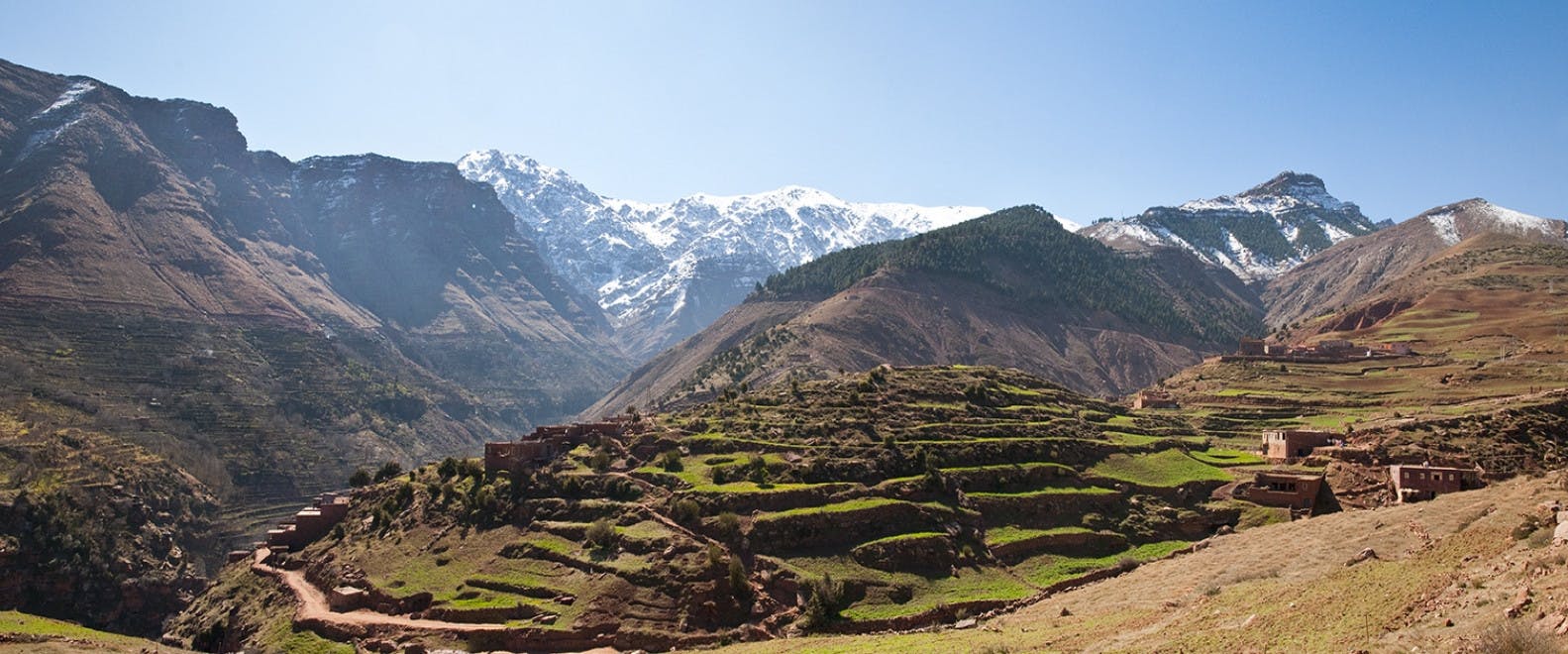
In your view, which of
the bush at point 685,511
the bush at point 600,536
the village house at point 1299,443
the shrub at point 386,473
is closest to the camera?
the bush at point 600,536

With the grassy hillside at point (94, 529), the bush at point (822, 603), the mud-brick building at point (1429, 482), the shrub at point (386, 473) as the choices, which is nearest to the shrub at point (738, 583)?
the bush at point (822, 603)

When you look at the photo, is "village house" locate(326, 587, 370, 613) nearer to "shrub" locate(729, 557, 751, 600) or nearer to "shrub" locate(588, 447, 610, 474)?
"shrub" locate(588, 447, 610, 474)

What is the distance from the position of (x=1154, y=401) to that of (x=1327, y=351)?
28.8m

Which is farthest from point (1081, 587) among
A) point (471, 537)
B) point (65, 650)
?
point (65, 650)

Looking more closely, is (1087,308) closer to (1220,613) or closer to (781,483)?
(781,483)

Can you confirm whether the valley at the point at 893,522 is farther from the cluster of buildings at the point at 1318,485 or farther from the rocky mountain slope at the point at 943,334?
the rocky mountain slope at the point at 943,334

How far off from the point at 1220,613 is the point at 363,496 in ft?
195

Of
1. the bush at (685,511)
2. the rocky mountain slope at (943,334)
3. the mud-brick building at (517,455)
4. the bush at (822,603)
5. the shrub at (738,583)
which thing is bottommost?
the bush at (822,603)

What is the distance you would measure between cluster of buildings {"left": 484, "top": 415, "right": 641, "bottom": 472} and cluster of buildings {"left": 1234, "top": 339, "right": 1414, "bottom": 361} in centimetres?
7654

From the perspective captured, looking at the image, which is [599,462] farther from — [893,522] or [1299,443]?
[1299,443]

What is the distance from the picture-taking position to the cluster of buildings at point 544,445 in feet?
217

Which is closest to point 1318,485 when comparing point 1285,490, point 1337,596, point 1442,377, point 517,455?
point 1285,490

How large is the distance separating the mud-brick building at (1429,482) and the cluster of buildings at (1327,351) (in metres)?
61.3

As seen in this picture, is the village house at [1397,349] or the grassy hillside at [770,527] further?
the village house at [1397,349]
